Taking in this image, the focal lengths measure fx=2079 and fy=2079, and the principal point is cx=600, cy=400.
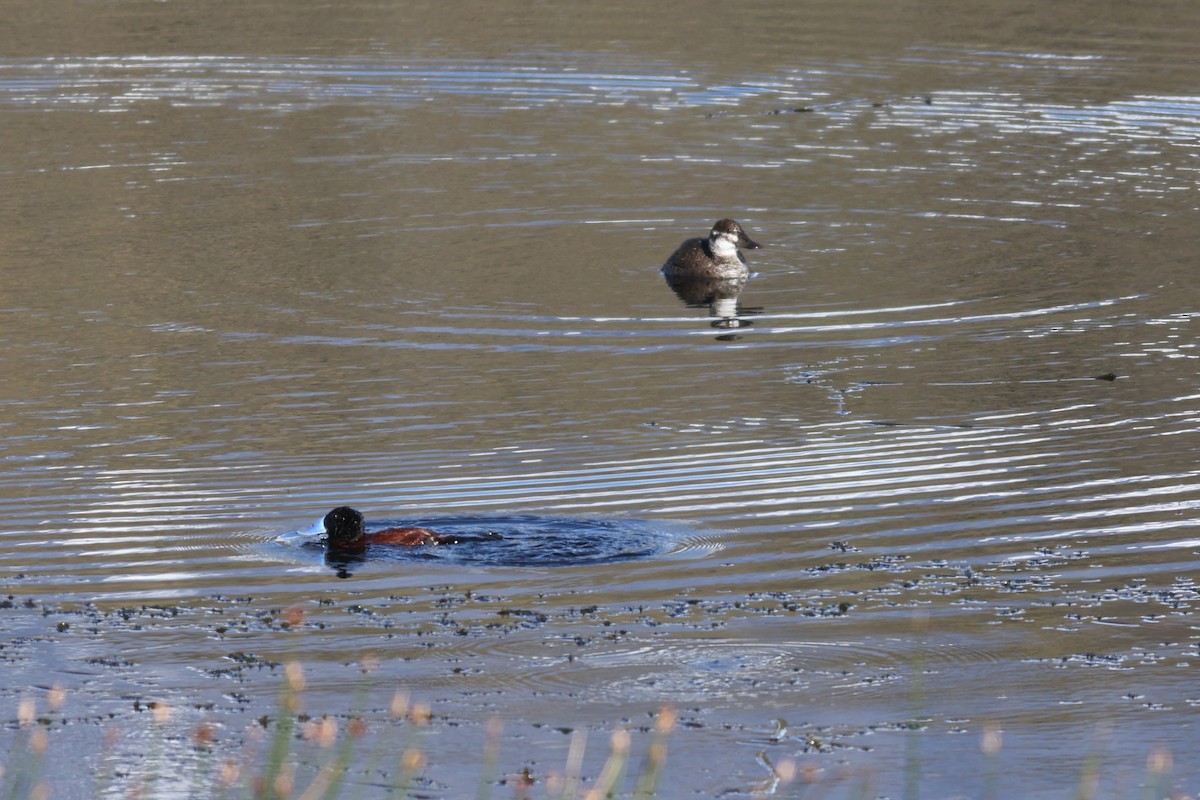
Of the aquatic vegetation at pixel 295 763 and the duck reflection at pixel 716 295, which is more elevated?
the duck reflection at pixel 716 295

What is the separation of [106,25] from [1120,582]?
1094 inches

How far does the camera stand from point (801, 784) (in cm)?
767

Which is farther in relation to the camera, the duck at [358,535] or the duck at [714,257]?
the duck at [714,257]

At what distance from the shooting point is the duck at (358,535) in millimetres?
10703

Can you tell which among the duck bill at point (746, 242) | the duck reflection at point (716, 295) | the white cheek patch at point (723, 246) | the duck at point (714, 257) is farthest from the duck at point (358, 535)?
the duck bill at point (746, 242)

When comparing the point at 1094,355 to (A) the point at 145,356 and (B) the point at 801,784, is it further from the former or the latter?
(B) the point at 801,784

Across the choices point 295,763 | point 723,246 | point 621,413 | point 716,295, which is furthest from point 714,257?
point 295,763

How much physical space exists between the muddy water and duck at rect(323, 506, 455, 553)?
0.13 meters

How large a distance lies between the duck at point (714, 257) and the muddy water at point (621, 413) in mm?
344

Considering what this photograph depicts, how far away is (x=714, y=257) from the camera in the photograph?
19.0 metres

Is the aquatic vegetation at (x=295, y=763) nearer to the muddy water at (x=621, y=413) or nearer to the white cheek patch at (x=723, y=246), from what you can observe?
the muddy water at (x=621, y=413)

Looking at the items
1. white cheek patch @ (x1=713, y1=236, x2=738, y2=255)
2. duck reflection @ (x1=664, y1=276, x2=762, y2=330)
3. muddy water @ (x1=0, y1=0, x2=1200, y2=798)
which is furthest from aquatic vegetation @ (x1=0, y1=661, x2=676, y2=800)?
white cheek patch @ (x1=713, y1=236, x2=738, y2=255)

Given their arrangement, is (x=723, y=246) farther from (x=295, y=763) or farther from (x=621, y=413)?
(x=295, y=763)

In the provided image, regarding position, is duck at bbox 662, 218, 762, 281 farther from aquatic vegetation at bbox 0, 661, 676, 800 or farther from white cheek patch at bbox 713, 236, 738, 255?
aquatic vegetation at bbox 0, 661, 676, 800
